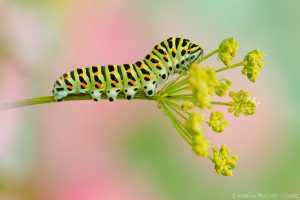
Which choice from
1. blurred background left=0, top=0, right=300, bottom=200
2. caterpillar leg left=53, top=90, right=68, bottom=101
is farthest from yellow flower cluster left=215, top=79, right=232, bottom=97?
blurred background left=0, top=0, right=300, bottom=200

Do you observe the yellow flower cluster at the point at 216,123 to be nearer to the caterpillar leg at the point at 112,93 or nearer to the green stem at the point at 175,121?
the green stem at the point at 175,121

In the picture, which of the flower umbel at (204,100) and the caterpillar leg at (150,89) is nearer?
the flower umbel at (204,100)

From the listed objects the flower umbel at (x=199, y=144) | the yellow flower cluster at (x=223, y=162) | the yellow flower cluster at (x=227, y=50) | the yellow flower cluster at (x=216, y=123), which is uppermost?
the yellow flower cluster at (x=227, y=50)

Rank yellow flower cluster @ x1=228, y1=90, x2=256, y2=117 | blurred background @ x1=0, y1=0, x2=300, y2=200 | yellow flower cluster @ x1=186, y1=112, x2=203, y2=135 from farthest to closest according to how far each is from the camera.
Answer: blurred background @ x1=0, y1=0, x2=300, y2=200 < yellow flower cluster @ x1=228, y1=90, x2=256, y2=117 < yellow flower cluster @ x1=186, y1=112, x2=203, y2=135

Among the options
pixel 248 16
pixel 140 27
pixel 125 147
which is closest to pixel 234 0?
pixel 248 16

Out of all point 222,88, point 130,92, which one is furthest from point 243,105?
point 130,92

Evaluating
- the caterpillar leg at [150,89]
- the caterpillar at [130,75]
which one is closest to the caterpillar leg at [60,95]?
the caterpillar at [130,75]

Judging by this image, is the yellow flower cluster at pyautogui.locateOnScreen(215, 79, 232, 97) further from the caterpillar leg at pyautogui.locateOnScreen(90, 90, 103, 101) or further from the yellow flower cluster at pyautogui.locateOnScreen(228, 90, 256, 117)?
the caterpillar leg at pyautogui.locateOnScreen(90, 90, 103, 101)

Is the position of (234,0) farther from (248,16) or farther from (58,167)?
(58,167)
